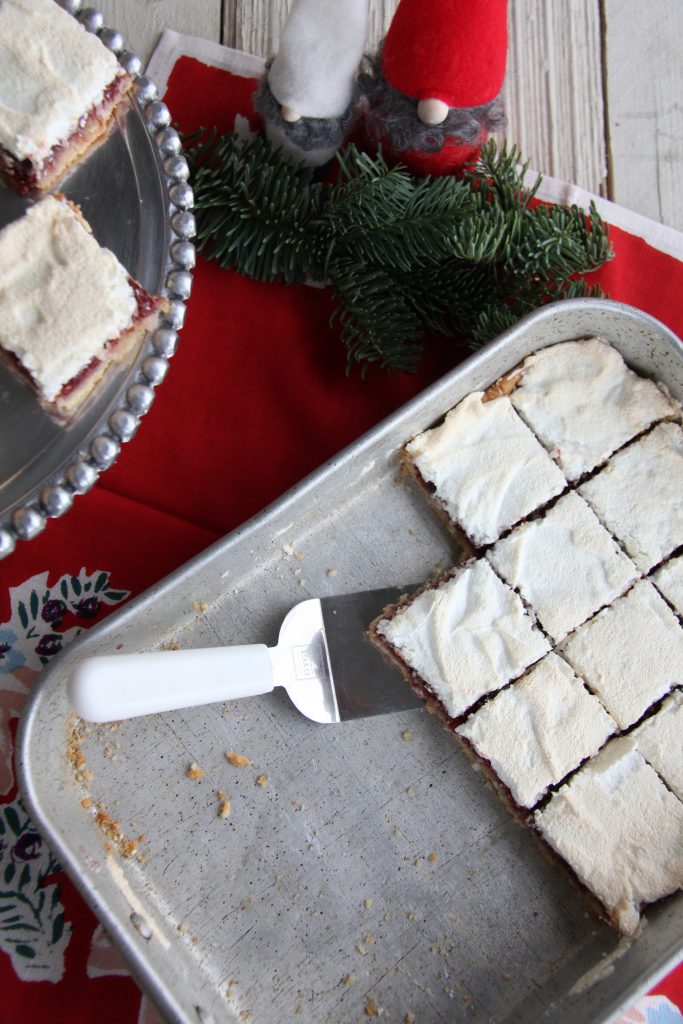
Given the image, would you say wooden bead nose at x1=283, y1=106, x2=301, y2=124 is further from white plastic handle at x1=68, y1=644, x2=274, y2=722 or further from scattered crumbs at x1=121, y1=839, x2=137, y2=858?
scattered crumbs at x1=121, y1=839, x2=137, y2=858

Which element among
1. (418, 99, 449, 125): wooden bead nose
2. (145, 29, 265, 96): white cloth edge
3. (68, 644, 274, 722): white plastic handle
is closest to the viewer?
(68, 644, 274, 722): white plastic handle

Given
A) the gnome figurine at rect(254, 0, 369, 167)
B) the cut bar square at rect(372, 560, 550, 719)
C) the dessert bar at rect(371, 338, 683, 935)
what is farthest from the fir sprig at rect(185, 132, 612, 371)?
the cut bar square at rect(372, 560, 550, 719)

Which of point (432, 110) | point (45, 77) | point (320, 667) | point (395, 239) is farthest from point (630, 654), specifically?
point (45, 77)

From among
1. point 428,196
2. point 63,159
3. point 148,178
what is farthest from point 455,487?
point 63,159

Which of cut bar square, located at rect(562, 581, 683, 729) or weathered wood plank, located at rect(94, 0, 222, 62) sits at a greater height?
weathered wood plank, located at rect(94, 0, 222, 62)

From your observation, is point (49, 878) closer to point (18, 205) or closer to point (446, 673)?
point (446, 673)

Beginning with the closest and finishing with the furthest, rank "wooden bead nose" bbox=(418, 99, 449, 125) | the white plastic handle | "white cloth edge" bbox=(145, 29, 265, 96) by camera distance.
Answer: the white plastic handle → "wooden bead nose" bbox=(418, 99, 449, 125) → "white cloth edge" bbox=(145, 29, 265, 96)

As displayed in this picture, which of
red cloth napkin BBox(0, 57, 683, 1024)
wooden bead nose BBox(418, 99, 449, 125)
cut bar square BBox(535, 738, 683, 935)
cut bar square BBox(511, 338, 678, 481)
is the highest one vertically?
wooden bead nose BBox(418, 99, 449, 125)
